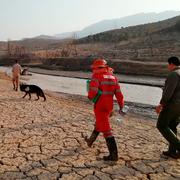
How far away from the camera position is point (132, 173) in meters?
5.83

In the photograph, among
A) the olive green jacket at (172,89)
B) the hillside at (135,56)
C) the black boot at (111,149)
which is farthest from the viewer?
the hillside at (135,56)

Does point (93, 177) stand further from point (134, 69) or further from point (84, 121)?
point (134, 69)

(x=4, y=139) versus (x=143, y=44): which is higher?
(x=143, y=44)

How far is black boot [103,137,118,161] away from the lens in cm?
600

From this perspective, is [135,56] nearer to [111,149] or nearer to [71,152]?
[71,152]

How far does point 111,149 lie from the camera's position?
6.09m

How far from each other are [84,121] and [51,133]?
183 cm

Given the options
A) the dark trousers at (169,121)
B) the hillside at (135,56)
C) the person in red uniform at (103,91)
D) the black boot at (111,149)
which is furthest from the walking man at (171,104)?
the hillside at (135,56)

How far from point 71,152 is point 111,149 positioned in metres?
1.10

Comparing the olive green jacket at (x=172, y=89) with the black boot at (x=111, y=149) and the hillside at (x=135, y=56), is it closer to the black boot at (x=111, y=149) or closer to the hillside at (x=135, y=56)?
the black boot at (x=111, y=149)

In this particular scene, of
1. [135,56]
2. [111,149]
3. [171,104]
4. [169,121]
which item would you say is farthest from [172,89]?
[135,56]

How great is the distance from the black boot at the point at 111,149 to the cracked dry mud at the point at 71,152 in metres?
0.11

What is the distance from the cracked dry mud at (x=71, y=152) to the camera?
5.78 m

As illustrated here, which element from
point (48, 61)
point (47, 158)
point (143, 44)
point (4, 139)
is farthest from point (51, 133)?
point (143, 44)
